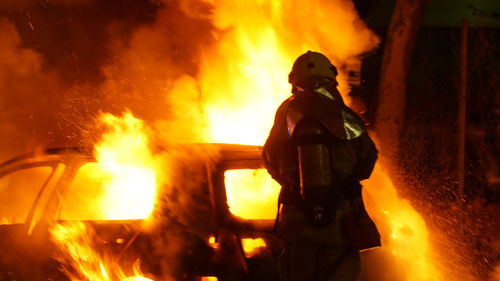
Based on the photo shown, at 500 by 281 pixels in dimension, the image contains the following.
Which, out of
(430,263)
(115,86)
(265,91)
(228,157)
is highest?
(115,86)

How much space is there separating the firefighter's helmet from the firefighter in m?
0.01

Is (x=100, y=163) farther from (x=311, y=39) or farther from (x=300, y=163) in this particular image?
(x=311, y=39)

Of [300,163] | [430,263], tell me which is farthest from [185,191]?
[430,263]

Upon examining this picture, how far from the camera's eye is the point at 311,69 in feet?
11.5

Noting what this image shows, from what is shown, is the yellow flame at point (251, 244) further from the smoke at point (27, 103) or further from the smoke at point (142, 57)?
the smoke at point (27, 103)

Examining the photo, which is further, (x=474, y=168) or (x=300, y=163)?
(x=474, y=168)

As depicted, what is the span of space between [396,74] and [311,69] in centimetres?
461

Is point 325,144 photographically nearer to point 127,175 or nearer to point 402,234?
point 402,234

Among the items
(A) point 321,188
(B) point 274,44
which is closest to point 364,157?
(A) point 321,188

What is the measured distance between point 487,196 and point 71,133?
7342 millimetres

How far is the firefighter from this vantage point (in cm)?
323

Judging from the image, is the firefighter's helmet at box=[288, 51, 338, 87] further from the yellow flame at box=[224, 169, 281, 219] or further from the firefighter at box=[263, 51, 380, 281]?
the yellow flame at box=[224, 169, 281, 219]

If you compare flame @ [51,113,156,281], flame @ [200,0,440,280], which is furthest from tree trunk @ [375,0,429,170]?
flame @ [51,113,156,281]

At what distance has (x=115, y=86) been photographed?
10547 millimetres
